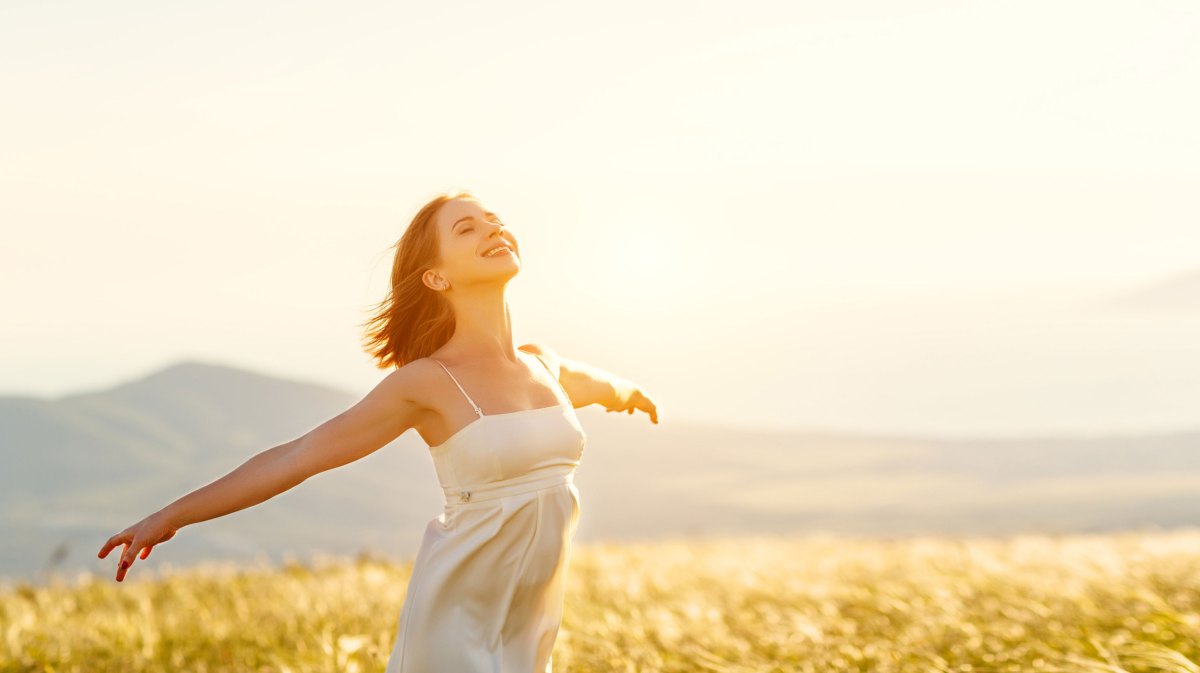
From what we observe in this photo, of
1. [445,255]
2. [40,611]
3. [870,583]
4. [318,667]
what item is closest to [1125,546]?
[870,583]

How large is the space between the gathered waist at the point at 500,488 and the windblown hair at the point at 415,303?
24.5 inches

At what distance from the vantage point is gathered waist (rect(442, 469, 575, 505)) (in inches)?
173

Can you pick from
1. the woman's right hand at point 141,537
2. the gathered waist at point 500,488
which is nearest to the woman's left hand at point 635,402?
the gathered waist at point 500,488

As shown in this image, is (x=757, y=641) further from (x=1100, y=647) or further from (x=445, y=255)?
(x=445, y=255)

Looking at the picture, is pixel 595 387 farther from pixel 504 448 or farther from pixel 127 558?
pixel 127 558

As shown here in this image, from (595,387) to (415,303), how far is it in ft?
3.11

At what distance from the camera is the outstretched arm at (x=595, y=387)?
5207 millimetres

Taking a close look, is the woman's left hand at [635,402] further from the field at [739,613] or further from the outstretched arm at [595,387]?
the field at [739,613]

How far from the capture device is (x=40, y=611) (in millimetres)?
9195

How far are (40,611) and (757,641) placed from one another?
226 inches

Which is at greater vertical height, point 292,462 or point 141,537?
point 292,462

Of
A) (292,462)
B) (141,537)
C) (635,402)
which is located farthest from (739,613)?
(141,537)

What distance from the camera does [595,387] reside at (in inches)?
210

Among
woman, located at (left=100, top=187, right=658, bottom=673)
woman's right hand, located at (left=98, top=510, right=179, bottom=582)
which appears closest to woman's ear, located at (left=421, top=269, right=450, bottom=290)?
woman, located at (left=100, top=187, right=658, bottom=673)
